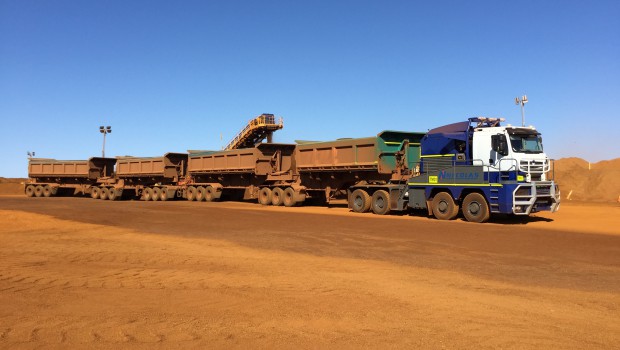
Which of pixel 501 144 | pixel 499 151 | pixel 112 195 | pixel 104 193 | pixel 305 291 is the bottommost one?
pixel 305 291

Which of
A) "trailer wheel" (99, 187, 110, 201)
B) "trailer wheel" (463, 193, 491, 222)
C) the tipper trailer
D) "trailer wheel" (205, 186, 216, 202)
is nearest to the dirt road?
"trailer wheel" (463, 193, 491, 222)

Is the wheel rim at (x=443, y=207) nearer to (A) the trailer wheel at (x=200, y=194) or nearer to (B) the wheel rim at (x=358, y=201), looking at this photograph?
(B) the wheel rim at (x=358, y=201)

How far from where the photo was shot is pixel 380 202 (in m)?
21.8

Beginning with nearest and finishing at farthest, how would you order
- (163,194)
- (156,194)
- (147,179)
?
(163,194) < (156,194) < (147,179)

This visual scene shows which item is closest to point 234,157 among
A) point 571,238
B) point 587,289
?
point 571,238

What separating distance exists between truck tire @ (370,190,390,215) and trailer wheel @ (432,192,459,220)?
2.67m

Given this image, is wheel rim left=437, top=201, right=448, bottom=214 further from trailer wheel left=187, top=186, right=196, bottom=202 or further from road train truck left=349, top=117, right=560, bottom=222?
trailer wheel left=187, top=186, right=196, bottom=202

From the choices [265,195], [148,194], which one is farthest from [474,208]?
[148,194]

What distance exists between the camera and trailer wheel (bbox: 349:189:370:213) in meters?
22.4

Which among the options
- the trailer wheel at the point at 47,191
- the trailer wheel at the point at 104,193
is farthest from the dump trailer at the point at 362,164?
the trailer wheel at the point at 47,191

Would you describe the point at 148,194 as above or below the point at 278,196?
below

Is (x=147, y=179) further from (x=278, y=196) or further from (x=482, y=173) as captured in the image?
(x=482, y=173)

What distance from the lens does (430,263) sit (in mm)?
9234

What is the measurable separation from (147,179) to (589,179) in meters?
41.8
